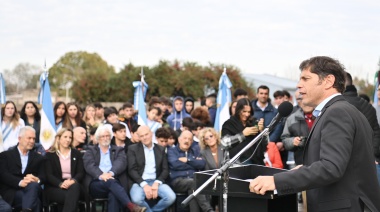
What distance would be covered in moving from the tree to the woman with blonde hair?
1268 inches

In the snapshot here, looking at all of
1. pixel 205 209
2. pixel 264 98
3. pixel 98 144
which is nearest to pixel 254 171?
pixel 205 209

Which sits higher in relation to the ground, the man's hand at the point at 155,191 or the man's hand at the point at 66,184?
the man's hand at the point at 66,184

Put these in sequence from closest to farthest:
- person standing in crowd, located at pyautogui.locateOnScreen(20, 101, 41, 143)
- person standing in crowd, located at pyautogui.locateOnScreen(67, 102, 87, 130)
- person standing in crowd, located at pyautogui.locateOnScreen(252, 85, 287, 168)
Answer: person standing in crowd, located at pyautogui.locateOnScreen(252, 85, 287, 168) < person standing in crowd, located at pyautogui.locateOnScreen(20, 101, 41, 143) < person standing in crowd, located at pyautogui.locateOnScreen(67, 102, 87, 130)

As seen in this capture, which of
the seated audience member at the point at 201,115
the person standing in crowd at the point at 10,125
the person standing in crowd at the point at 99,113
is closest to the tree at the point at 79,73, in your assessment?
the person standing in crowd at the point at 99,113

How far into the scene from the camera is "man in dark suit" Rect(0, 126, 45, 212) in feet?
31.3

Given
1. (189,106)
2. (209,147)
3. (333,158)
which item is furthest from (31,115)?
(333,158)

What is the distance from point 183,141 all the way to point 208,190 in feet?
20.9

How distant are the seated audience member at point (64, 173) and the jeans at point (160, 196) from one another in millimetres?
878

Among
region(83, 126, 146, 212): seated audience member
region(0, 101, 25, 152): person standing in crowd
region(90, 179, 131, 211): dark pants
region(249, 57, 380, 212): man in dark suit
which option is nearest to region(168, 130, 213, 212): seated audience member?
region(83, 126, 146, 212): seated audience member

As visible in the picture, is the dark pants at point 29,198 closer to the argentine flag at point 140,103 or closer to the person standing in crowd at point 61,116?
the person standing in crowd at point 61,116

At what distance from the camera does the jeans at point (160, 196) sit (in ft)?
33.2

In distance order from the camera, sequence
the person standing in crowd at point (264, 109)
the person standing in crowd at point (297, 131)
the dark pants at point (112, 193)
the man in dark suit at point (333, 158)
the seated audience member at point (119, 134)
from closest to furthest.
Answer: the man in dark suit at point (333, 158)
the person standing in crowd at point (297, 131)
the dark pants at point (112, 193)
the seated audience member at point (119, 134)
the person standing in crowd at point (264, 109)

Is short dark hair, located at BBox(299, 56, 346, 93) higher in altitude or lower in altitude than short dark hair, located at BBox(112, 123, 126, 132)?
higher

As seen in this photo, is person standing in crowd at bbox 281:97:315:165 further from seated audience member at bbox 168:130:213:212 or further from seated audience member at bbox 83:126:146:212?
seated audience member at bbox 83:126:146:212
